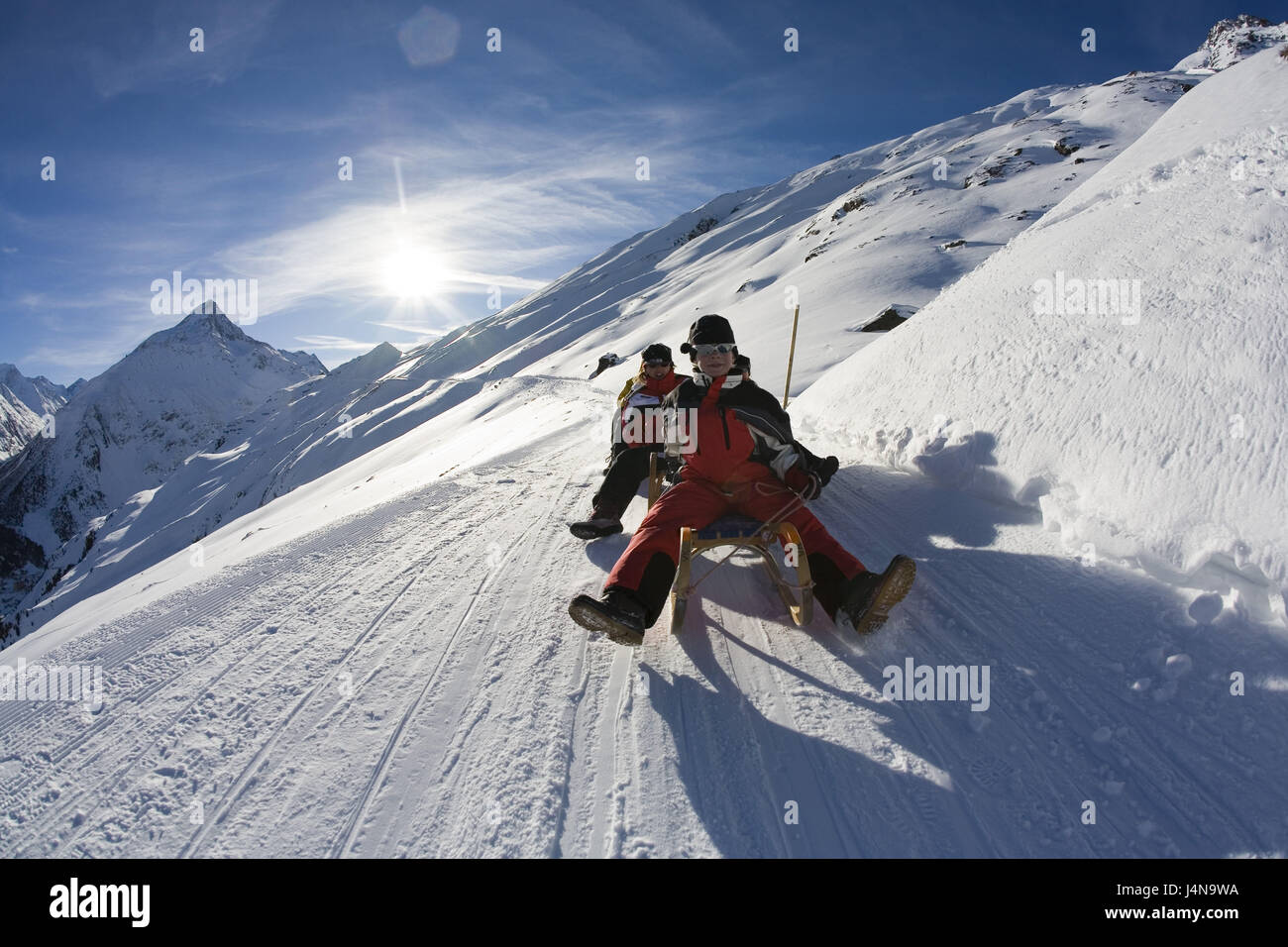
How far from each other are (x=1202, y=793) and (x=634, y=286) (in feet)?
272

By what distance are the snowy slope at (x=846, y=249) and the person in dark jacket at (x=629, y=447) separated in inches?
272

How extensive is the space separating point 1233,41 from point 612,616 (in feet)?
506

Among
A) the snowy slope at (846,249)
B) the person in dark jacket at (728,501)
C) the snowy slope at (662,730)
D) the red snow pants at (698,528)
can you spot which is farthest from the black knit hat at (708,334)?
the snowy slope at (846,249)

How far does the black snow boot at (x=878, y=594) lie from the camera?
275cm

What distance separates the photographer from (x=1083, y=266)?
502cm

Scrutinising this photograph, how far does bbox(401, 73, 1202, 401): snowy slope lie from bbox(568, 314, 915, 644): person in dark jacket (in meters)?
8.75

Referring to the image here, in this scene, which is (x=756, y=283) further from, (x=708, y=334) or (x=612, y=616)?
(x=612, y=616)

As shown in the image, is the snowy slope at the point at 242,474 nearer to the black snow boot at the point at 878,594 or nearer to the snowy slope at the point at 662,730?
the snowy slope at the point at 662,730

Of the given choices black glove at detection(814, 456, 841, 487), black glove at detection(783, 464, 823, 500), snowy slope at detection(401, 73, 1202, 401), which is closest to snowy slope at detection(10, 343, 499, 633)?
snowy slope at detection(401, 73, 1202, 401)

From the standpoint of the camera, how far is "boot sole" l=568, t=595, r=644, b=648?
8.47ft

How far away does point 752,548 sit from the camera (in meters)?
3.17

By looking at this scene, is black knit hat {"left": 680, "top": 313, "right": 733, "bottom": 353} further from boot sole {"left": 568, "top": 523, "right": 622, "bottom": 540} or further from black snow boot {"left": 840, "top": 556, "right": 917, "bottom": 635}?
black snow boot {"left": 840, "top": 556, "right": 917, "bottom": 635}

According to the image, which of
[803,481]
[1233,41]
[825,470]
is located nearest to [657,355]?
[825,470]
